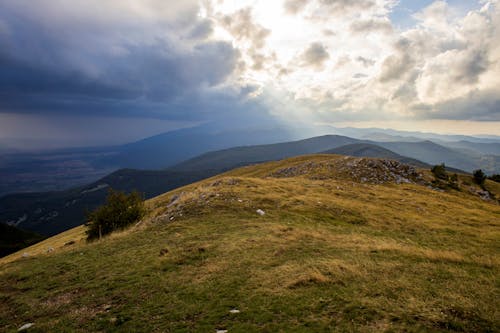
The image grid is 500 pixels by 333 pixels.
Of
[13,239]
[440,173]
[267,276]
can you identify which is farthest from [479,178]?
[13,239]

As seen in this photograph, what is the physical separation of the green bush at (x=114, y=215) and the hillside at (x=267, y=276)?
847cm

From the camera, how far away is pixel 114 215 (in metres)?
34.1

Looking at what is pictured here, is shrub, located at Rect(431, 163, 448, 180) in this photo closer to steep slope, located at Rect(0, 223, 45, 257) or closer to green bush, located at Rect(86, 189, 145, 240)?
green bush, located at Rect(86, 189, 145, 240)

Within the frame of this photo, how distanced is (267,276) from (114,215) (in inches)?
1114

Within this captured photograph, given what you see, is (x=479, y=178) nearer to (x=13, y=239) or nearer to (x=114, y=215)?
(x=114, y=215)

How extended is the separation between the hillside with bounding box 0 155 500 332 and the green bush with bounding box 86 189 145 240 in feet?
27.8

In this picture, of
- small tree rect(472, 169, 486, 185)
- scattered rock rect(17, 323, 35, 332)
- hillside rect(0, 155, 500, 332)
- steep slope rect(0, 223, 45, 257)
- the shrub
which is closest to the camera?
hillside rect(0, 155, 500, 332)

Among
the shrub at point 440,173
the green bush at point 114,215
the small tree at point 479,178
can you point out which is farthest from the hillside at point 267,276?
the small tree at point 479,178

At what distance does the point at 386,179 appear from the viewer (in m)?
54.8

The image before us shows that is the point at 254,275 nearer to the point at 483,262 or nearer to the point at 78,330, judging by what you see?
the point at 78,330

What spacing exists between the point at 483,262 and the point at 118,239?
94.8ft

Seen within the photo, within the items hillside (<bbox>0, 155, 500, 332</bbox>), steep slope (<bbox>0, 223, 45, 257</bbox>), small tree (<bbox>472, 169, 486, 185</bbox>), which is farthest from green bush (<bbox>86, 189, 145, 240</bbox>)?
steep slope (<bbox>0, 223, 45, 257</bbox>)

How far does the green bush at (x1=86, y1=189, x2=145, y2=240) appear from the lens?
32.8m

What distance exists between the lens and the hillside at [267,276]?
33.2ft
